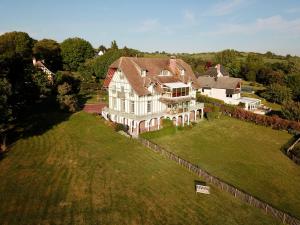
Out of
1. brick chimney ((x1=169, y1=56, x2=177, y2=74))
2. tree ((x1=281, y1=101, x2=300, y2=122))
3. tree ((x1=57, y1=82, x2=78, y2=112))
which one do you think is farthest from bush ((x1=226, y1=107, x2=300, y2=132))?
tree ((x1=57, y1=82, x2=78, y2=112))

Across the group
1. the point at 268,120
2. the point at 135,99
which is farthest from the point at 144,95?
the point at 268,120

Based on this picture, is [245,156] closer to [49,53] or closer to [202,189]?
[202,189]

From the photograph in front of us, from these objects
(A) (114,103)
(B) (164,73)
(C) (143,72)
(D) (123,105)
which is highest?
(C) (143,72)

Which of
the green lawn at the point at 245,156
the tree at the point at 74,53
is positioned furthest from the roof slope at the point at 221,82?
the tree at the point at 74,53

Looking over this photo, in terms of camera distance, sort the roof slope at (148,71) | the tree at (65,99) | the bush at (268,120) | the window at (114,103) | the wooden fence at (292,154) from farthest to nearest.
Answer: the bush at (268,120) → the tree at (65,99) → the window at (114,103) → the roof slope at (148,71) → the wooden fence at (292,154)

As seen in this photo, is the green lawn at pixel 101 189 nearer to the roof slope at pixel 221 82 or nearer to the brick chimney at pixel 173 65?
the brick chimney at pixel 173 65
